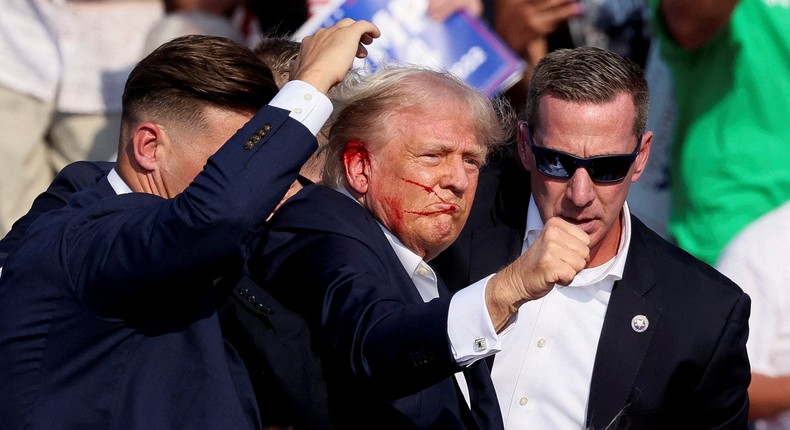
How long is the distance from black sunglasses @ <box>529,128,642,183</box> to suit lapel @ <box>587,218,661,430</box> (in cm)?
28

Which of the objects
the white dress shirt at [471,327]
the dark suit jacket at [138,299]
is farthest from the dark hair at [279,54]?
the white dress shirt at [471,327]

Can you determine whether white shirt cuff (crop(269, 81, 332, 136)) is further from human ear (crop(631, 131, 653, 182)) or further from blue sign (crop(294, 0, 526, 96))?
blue sign (crop(294, 0, 526, 96))

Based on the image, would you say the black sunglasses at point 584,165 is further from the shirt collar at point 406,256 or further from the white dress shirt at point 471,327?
the white dress shirt at point 471,327

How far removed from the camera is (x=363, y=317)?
2779mm

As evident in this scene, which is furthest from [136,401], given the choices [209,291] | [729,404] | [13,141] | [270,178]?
[13,141]

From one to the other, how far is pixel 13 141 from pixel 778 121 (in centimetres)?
296

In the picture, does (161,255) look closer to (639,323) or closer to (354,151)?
(354,151)

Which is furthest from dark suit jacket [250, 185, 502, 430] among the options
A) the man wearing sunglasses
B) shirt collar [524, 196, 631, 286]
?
shirt collar [524, 196, 631, 286]

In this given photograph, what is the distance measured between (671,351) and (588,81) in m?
0.81

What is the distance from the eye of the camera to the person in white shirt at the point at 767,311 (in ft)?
13.2

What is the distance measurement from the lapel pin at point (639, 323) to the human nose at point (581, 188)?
0.36 m

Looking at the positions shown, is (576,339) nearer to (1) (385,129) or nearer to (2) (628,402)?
(2) (628,402)

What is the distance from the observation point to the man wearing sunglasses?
3.73 metres

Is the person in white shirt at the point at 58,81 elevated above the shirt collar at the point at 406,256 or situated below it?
below
